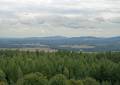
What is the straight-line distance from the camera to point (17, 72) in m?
87.8

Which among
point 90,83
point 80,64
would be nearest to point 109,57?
point 80,64

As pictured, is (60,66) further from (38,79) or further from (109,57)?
(109,57)

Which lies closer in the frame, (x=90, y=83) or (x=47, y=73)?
(x=90, y=83)

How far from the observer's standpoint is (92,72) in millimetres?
90250

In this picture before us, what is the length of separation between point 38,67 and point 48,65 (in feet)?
9.19

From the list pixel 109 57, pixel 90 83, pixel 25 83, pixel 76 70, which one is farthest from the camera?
pixel 109 57

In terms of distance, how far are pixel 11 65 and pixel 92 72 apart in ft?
71.4

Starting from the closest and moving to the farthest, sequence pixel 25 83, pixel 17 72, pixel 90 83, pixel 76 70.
→ pixel 25 83
pixel 90 83
pixel 17 72
pixel 76 70

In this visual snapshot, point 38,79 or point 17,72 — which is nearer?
point 38,79

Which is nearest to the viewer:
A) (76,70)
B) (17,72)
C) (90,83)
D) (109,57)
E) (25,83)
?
(25,83)

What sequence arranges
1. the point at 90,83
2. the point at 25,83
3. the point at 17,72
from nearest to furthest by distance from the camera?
the point at 25,83
the point at 90,83
the point at 17,72

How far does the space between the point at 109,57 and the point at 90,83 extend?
237 feet

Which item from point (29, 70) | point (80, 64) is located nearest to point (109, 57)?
point (80, 64)

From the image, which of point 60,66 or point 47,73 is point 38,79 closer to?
point 47,73
